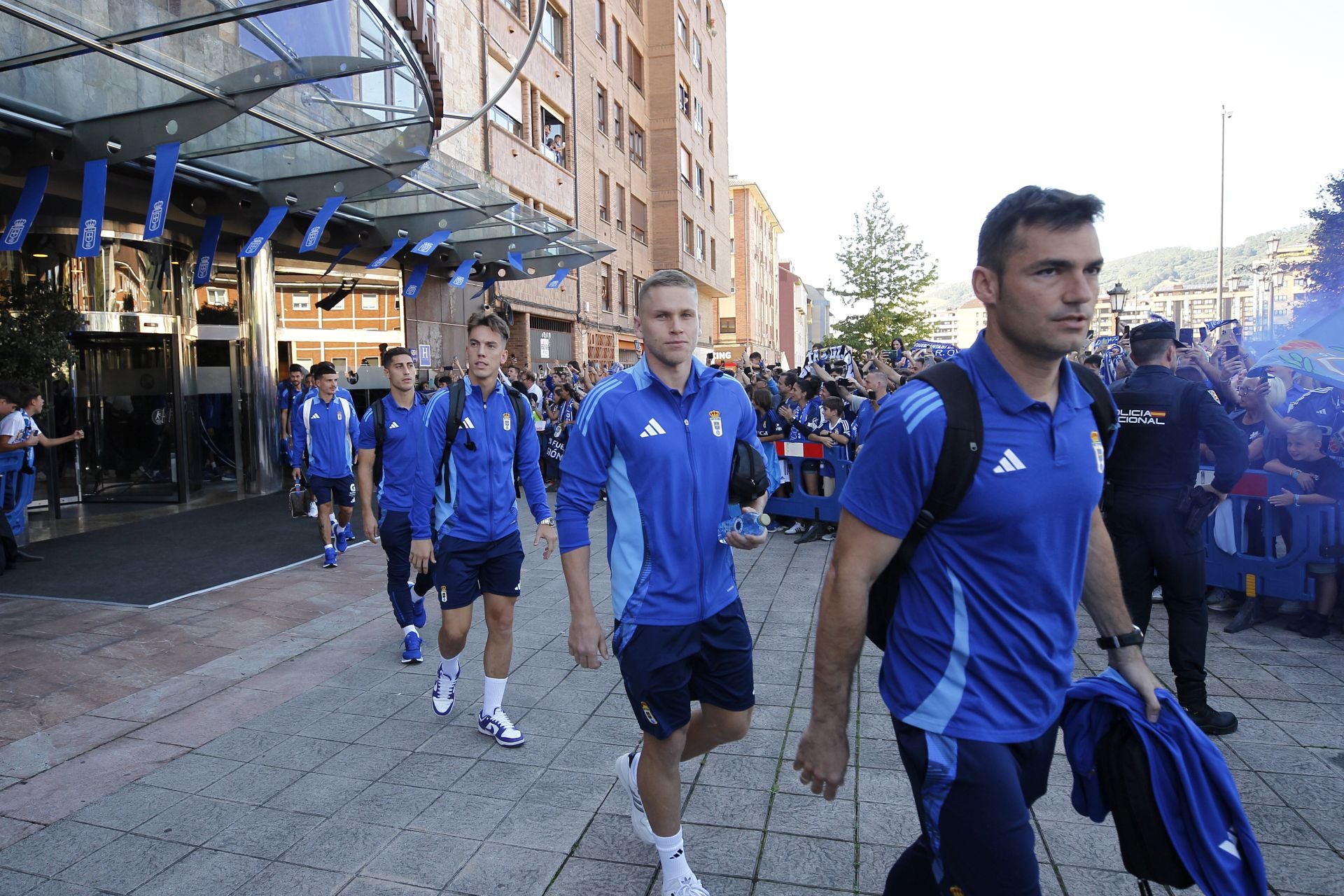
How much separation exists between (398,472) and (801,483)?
6.01 metres

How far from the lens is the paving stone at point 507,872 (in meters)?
3.04

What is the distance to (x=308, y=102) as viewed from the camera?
10.9 m

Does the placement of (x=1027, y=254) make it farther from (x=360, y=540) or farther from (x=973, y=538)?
(x=360, y=540)

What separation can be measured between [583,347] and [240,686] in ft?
72.4

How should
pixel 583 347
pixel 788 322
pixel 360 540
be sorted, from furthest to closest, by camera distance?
pixel 788 322, pixel 583 347, pixel 360 540

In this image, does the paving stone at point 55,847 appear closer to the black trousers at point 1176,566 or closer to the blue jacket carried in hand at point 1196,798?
the blue jacket carried in hand at point 1196,798

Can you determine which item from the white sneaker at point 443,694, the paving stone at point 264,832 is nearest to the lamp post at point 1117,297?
the white sneaker at point 443,694

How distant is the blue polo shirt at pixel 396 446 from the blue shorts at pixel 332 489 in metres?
3.01

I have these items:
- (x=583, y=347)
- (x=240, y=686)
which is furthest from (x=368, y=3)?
(x=583, y=347)

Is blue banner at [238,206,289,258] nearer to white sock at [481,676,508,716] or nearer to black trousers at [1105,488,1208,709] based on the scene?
white sock at [481,676,508,716]

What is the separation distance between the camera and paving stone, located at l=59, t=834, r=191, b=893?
3.17 m

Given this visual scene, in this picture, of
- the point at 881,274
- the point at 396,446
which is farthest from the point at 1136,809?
the point at 881,274

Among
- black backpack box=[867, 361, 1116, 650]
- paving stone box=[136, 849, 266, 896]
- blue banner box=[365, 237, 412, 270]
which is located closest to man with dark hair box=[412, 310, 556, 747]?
paving stone box=[136, 849, 266, 896]

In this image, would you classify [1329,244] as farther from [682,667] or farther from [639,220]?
[682,667]
